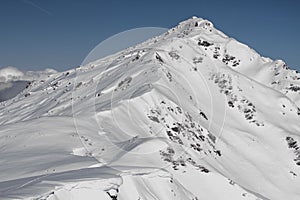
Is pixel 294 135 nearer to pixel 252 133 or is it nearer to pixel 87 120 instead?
pixel 252 133

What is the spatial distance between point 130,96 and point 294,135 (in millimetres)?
21187

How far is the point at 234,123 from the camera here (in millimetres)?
41062

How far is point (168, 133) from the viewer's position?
2744 cm

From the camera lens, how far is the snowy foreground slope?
15.9 metres

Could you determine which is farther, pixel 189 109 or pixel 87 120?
pixel 189 109

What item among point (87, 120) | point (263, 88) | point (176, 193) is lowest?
point (176, 193)

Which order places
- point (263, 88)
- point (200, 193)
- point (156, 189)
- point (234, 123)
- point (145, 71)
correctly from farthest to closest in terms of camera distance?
1. point (263, 88)
2. point (234, 123)
3. point (145, 71)
4. point (200, 193)
5. point (156, 189)

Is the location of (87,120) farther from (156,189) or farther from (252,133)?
(252,133)

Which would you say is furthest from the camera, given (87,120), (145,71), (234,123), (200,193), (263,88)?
(263,88)

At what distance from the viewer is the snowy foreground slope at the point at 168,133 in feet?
52.3

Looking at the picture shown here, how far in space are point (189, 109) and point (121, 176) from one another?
2154 centimetres

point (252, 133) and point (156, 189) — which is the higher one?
point (252, 133)

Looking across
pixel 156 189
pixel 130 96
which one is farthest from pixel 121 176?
pixel 130 96

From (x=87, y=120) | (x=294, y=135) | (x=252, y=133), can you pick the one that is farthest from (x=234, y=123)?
(x=87, y=120)
